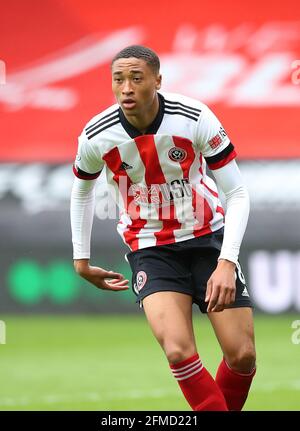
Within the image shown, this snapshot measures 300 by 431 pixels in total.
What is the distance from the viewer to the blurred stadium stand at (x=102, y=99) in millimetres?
11938

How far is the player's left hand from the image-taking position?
5316 millimetres

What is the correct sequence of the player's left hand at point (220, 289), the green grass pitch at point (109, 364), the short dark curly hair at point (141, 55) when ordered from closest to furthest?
the player's left hand at point (220, 289) → the short dark curly hair at point (141, 55) → the green grass pitch at point (109, 364)

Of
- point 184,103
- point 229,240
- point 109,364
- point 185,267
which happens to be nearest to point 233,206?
point 229,240

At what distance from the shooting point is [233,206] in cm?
562

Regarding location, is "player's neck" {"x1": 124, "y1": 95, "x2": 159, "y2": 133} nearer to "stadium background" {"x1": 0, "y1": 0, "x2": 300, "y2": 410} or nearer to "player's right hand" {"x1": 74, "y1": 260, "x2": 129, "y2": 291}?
"player's right hand" {"x1": 74, "y1": 260, "x2": 129, "y2": 291}

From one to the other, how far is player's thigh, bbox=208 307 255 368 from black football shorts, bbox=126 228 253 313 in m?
0.07

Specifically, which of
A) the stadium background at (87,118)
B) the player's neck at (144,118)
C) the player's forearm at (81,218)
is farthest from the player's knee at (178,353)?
the stadium background at (87,118)

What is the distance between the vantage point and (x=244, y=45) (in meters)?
12.5

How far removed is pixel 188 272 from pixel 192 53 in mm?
6974

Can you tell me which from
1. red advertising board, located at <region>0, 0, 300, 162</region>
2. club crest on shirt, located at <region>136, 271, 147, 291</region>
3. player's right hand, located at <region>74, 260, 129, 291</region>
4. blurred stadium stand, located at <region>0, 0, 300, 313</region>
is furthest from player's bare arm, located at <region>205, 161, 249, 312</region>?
red advertising board, located at <region>0, 0, 300, 162</region>

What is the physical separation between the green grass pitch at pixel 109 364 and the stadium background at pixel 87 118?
40mm

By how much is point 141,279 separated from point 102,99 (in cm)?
690

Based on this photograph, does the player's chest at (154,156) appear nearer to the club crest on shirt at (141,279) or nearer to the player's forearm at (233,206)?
the player's forearm at (233,206)

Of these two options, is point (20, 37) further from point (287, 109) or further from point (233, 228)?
point (233, 228)
